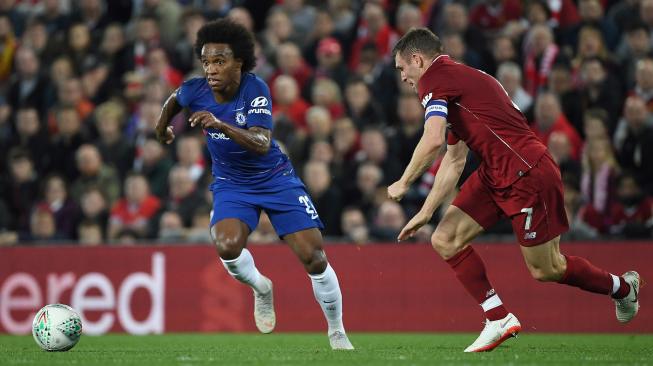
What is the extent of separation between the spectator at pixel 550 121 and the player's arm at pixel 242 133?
5208mm

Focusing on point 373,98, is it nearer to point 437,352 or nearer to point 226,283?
point 226,283

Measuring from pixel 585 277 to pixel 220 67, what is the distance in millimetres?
3377

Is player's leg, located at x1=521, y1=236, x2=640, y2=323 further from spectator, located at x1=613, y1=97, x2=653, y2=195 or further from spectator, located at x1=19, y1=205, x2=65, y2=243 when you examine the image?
spectator, located at x1=19, y1=205, x2=65, y2=243

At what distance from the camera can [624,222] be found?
1323cm

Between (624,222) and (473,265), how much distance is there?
4.07m

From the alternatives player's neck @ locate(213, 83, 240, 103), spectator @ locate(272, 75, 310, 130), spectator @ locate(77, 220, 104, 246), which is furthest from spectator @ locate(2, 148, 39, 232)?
player's neck @ locate(213, 83, 240, 103)

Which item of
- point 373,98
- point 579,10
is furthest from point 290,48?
point 579,10

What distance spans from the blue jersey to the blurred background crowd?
4.18 m

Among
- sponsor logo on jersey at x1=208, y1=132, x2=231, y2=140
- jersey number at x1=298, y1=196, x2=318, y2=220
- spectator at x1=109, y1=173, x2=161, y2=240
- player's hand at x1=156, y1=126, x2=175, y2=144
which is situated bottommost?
spectator at x1=109, y1=173, x2=161, y2=240

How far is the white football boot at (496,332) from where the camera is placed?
376 inches

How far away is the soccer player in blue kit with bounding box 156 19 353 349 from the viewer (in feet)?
31.7

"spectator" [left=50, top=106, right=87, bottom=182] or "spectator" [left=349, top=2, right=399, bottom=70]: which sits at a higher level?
"spectator" [left=349, top=2, right=399, bottom=70]

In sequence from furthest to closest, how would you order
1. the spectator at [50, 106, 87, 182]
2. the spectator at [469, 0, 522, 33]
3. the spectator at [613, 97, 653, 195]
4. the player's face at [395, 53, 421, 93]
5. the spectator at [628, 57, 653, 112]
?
the spectator at [50, 106, 87, 182] < the spectator at [469, 0, 522, 33] < the spectator at [628, 57, 653, 112] < the spectator at [613, 97, 653, 195] < the player's face at [395, 53, 421, 93]

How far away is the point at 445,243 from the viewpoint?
976 centimetres
